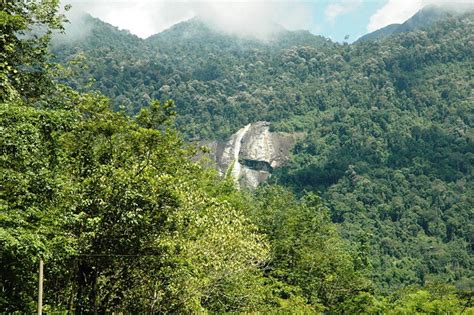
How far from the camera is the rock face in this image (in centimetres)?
15450

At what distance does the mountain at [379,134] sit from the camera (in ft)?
393

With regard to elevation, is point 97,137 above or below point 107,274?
above

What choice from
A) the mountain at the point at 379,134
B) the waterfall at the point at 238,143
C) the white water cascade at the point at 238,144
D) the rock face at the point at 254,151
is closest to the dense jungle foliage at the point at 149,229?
the mountain at the point at 379,134

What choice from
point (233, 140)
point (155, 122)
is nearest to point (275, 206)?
point (155, 122)

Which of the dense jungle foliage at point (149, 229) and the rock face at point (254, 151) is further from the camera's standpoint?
the rock face at point (254, 151)

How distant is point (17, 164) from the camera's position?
1523 centimetres

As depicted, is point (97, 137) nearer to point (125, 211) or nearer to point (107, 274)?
point (125, 211)

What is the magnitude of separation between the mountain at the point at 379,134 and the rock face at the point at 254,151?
10.1 feet

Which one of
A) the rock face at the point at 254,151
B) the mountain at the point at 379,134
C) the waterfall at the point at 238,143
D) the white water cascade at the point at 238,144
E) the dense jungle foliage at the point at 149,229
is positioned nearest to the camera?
the dense jungle foliage at the point at 149,229

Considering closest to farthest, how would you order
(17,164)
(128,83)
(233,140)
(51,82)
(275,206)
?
(17,164)
(51,82)
(275,206)
(233,140)
(128,83)

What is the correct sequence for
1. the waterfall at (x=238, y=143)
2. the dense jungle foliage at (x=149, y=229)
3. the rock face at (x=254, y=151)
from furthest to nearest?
the waterfall at (x=238, y=143), the rock face at (x=254, y=151), the dense jungle foliage at (x=149, y=229)

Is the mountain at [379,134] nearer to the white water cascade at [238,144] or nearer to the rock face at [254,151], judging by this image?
the white water cascade at [238,144]

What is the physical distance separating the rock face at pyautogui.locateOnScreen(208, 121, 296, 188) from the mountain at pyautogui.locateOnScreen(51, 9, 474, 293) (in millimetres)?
3084

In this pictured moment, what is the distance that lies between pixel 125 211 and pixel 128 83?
575 ft
